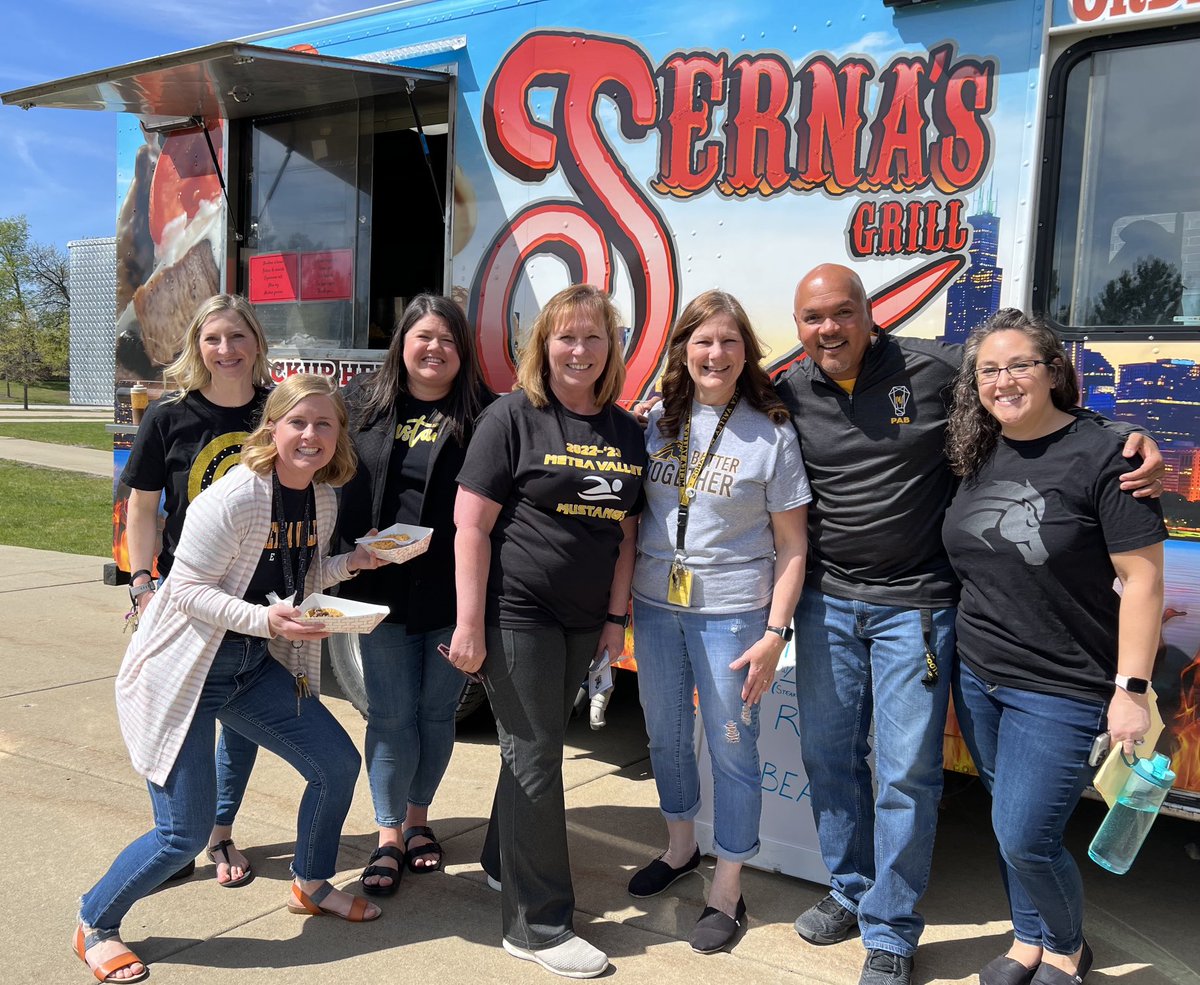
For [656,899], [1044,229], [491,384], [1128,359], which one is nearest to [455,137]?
[491,384]

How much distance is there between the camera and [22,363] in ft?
141

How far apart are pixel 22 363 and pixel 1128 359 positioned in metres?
46.5

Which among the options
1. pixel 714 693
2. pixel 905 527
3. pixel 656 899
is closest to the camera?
pixel 905 527

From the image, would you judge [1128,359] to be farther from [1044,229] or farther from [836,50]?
[836,50]

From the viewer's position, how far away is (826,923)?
3.29 metres

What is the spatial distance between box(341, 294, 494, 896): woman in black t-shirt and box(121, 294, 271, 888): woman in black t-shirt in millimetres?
357

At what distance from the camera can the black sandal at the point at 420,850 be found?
145 inches

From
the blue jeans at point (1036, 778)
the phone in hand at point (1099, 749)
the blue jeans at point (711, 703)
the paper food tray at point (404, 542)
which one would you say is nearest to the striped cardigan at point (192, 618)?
the paper food tray at point (404, 542)

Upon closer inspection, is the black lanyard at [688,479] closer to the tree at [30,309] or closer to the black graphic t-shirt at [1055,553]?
the black graphic t-shirt at [1055,553]

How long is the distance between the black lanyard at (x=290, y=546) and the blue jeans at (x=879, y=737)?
4.72 feet

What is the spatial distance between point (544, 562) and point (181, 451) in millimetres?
1207

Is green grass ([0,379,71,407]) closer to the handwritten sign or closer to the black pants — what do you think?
the handwritten sign

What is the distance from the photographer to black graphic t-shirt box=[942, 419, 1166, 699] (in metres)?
2.62

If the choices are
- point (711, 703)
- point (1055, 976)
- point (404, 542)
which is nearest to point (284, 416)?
point (404, 542)
